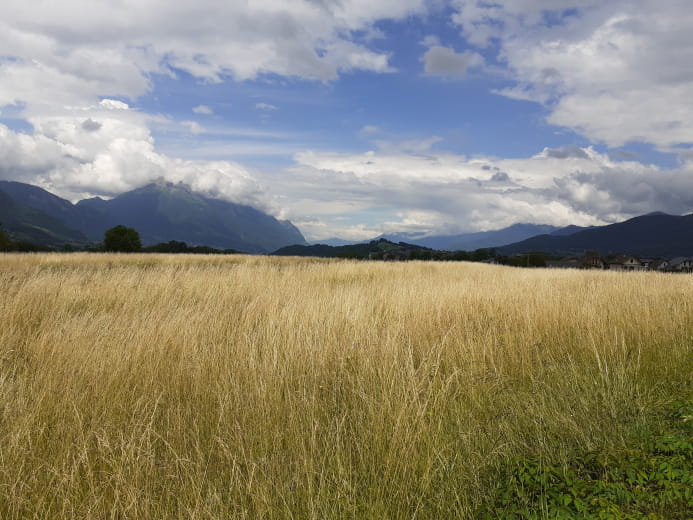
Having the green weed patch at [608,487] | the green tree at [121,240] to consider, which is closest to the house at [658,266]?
the green weed patch at [608,487]

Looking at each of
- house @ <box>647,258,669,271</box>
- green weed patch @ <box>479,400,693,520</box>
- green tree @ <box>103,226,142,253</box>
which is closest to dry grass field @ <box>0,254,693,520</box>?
green weed patch @ <box>479,400,693,520</box>

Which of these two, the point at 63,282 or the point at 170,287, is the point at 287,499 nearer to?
the point at 170,287

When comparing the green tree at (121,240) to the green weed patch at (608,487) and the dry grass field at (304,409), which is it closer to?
the dry grass field at (304,409)

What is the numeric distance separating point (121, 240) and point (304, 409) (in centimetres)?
6152

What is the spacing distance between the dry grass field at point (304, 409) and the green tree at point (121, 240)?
5554cm

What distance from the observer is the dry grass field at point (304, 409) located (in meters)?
2.39

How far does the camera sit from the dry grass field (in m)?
2.39

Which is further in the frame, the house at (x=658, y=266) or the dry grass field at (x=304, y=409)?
the house at (x=658, y=266)

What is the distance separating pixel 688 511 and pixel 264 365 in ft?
11.1

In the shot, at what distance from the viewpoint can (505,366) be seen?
4.78 m

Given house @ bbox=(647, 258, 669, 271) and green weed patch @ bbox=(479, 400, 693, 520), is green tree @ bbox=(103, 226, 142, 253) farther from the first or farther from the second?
green weed patch @ bbox=(479, 400, 693, 520)

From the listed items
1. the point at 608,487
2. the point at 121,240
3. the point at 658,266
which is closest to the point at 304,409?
the point at 608,487

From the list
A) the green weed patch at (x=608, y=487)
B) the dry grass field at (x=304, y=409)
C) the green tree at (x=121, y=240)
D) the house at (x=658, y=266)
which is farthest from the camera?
the green tree at (x=121, y=240)

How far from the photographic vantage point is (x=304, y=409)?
332 cm
